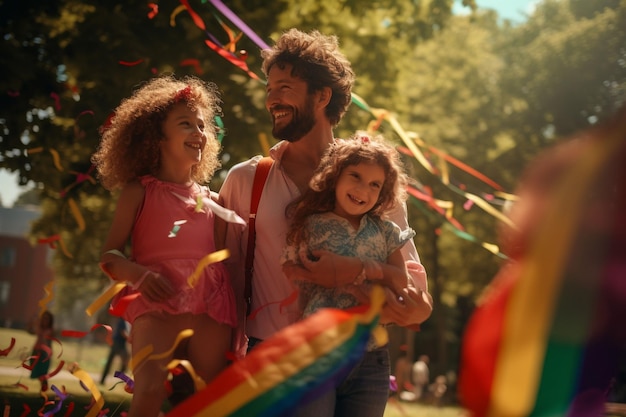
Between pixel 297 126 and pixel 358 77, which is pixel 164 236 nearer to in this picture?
pixel 297 126

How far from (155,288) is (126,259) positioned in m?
0.18

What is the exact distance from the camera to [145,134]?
3543 mm

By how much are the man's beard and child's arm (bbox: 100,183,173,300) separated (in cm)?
63

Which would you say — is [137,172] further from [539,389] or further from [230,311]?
[539,389]

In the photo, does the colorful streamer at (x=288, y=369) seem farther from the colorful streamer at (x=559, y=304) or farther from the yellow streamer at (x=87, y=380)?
the yellow streamer at (x=87, y=380)

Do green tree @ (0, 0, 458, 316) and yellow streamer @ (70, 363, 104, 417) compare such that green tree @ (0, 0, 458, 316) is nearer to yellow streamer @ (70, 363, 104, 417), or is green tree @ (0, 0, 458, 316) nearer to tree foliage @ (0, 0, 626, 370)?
tree foliage @ (0, 0, 626, 370)

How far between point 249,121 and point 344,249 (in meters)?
7.94

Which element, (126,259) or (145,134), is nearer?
(126,259)

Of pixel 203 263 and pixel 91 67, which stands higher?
pixel 91 67

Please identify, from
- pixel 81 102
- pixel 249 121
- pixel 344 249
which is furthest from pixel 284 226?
pixel 249 121

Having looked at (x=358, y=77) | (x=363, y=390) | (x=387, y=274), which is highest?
(x=358, y=77)

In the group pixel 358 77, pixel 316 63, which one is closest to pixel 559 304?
pixel 316 63

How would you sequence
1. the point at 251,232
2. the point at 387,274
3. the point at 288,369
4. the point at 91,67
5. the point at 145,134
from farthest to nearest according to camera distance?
the point at 91,67
the point at 145,134
the point at 251,232
the point at 387,274
the point at 288,369

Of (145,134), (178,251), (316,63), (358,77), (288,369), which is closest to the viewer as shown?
(288,369)
